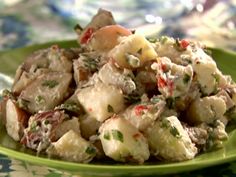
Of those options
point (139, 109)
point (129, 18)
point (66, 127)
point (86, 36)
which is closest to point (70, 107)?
point (66, 127)

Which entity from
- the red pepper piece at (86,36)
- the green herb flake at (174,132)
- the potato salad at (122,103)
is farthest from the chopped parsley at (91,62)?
the green herb flake at (174,132)

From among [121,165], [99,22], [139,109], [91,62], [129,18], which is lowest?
[121,165]

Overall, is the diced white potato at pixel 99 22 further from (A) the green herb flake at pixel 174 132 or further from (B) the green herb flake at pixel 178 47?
(A) the green herb flake at pixel 174 132

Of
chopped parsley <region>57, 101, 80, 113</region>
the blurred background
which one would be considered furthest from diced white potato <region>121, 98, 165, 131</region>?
the blurred background

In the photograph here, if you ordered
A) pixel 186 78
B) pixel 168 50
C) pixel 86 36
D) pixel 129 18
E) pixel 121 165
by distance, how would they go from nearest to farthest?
pixel 121 165
pixel 186 78
pixel 168 50
pixel 86 36
pixel 129 18

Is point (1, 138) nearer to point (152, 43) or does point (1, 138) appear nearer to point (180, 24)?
point (152, 43)

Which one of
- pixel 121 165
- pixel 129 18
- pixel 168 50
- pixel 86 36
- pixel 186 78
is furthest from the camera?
pixel 129 18

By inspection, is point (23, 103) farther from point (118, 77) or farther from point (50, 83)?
point (118, 77)

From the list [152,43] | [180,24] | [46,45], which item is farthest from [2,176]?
[180,24]
